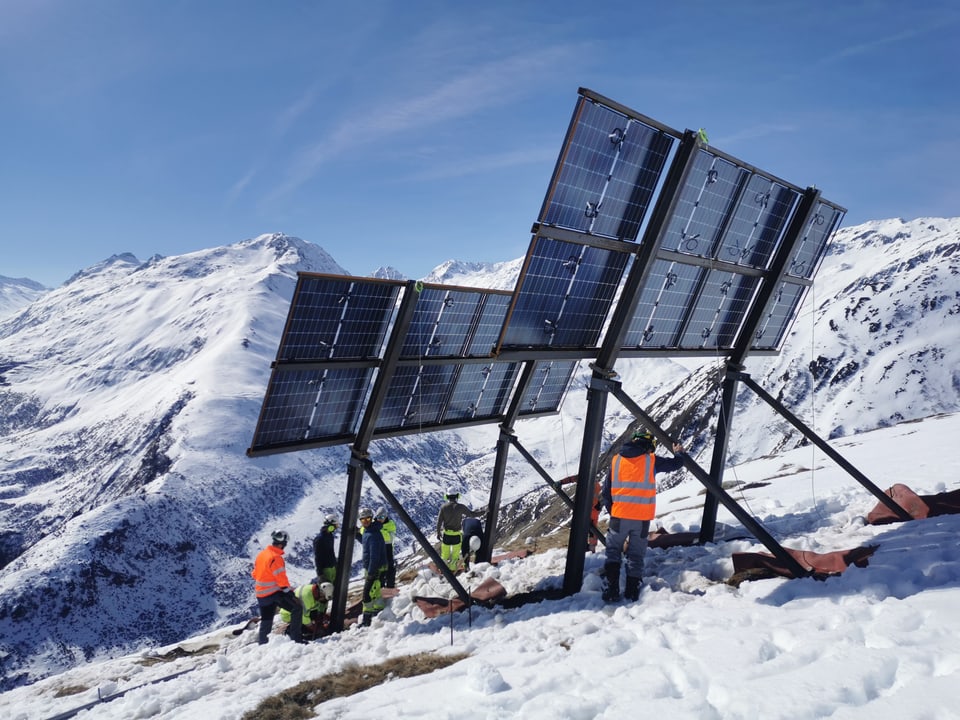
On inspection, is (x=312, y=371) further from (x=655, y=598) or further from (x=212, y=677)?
(x=655, y=598)

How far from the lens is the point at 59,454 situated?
17238 cm

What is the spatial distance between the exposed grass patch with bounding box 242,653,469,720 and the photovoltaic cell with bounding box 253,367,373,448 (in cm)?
544

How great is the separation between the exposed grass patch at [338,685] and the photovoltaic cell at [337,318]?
6.21 m

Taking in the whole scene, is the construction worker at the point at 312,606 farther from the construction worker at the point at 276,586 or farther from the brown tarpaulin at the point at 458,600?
the brown tarpaulin at the point at 458,600

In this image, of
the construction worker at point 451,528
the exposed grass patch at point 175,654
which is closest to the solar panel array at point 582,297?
the construction worker at point 451,528

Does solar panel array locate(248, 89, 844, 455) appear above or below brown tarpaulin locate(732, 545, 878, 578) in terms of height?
above

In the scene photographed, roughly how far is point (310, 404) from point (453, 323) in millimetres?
3910

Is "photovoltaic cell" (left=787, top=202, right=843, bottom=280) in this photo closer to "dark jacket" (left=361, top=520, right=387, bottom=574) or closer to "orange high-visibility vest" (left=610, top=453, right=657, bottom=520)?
"orange high-visibility vest" (left=610, top=453, right=657, bottom=520)

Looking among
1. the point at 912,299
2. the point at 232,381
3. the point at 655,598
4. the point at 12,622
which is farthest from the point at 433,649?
the point at 912,299

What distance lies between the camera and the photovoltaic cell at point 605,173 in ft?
30.5

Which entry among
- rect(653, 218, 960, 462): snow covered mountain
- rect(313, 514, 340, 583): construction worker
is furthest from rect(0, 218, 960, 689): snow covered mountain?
rect(313, 514, 340, 583): construction worker

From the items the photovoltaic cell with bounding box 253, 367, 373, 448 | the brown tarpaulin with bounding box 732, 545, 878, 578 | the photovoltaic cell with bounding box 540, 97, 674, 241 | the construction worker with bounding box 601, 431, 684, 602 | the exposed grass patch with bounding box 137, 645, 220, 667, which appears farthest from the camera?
the exposed grass patch with bounding box 137, 645, 220, 667

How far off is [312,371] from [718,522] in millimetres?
11308

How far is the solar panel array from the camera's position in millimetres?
9953
